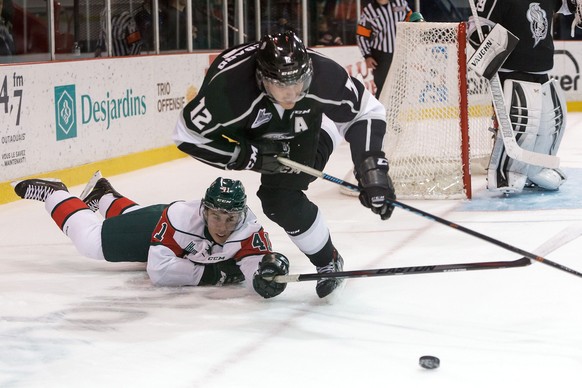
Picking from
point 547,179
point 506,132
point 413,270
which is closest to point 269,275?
point 413,270

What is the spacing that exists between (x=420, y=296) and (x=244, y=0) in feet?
20.7

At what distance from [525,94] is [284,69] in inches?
108

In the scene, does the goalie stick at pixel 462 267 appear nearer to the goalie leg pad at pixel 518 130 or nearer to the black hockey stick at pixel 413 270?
the black hockey stick at pixel 413 270

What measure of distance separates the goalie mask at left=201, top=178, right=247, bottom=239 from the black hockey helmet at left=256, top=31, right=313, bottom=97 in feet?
1.66

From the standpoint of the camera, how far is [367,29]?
7.67 m

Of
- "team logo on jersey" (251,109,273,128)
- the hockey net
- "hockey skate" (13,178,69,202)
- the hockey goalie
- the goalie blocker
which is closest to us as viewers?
"team logo on jersey" (251,109,273,128)

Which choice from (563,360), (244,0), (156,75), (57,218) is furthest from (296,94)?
(244,0)

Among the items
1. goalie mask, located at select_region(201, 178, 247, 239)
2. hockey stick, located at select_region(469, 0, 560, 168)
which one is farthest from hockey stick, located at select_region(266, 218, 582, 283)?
hockey stick, located at select_region(469, 0, 560, 168)

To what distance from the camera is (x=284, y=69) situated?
2.83m

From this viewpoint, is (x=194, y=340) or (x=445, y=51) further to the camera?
(x=445, y=51)

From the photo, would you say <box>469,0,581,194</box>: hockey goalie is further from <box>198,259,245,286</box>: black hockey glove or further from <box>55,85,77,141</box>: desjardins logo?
<box>55,85,77,141</box>: desjardins logo

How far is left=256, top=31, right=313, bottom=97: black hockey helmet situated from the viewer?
9.30 feet

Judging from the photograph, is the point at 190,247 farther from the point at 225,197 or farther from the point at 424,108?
the point at 424,108

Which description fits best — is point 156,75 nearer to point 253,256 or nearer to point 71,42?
point 71,42
